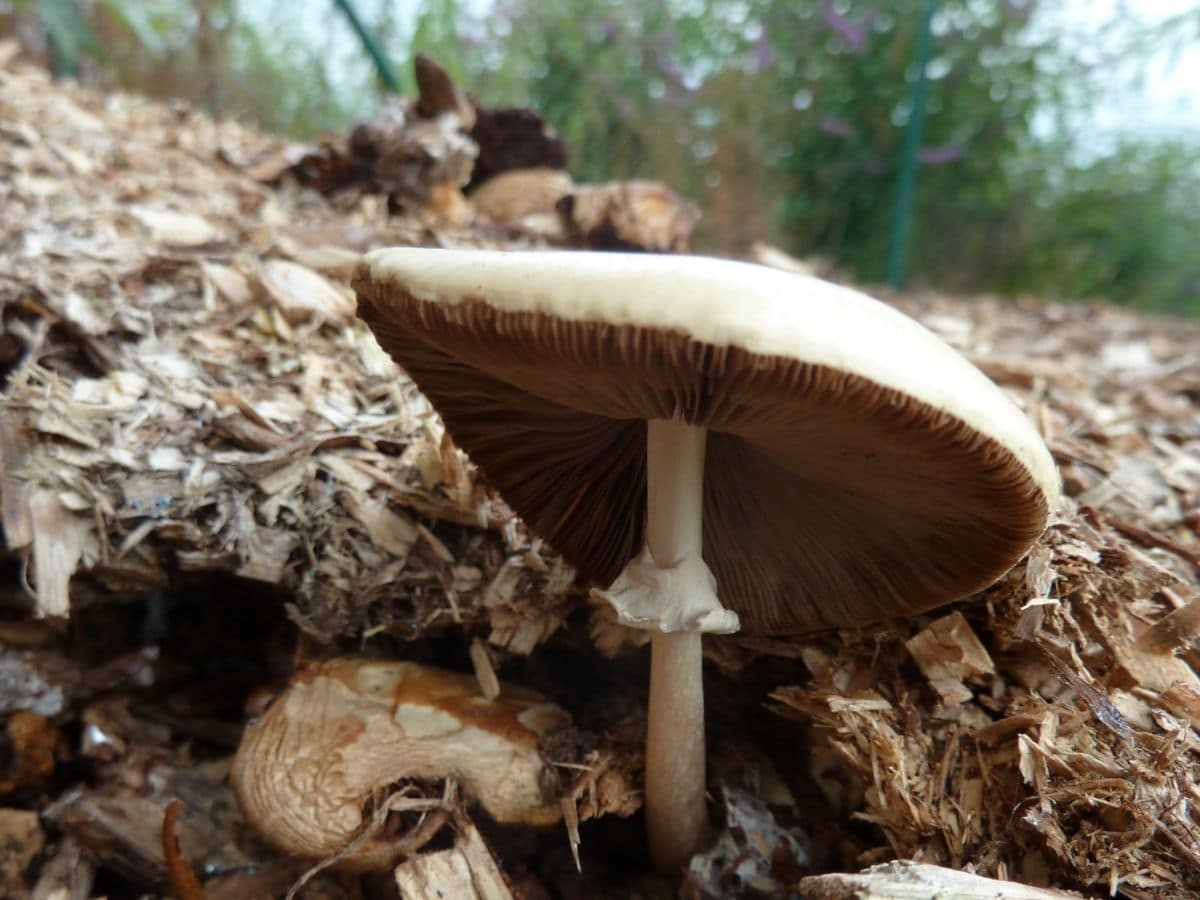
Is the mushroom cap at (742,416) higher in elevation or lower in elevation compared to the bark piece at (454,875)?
higher

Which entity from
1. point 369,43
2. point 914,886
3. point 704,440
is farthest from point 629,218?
point 914,886

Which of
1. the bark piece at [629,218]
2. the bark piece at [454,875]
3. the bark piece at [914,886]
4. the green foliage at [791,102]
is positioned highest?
the green foliage at [791,102]

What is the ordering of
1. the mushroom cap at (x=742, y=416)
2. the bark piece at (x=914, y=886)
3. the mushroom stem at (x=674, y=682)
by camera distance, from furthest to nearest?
the mushroom stem at (x=674, y=682), the bark piece at (x=914, y=886), the mushroom cap at (x=742, y=416)

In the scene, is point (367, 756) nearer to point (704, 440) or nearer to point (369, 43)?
point (704, 440)

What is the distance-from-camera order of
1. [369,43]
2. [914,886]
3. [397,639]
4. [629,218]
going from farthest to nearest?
[369,43], [629,218], [397,639], [914,886]

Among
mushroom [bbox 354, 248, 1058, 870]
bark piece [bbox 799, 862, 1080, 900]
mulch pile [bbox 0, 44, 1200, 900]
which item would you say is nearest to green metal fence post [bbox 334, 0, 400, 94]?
mulch pile [bbox 0, 44, 1200, 900]

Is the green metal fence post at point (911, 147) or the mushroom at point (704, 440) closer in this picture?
the mushroom at point (704, 440)

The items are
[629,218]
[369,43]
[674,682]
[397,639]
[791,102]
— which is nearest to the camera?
[674,682]

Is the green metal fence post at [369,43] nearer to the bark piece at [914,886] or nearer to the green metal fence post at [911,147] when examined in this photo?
the green metal fence post at [911,147]

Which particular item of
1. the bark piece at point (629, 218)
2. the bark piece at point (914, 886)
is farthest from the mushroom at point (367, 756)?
the bark piece at point (629, 218)
